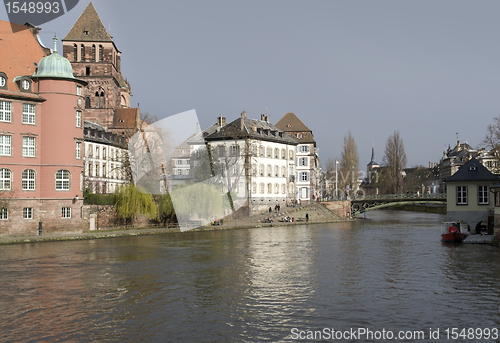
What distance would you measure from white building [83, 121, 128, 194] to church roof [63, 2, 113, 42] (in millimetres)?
16047

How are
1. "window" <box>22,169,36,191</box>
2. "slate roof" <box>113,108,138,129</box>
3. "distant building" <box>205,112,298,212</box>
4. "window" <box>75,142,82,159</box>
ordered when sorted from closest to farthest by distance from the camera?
1. "window" <box>22,169,36,191</box>
2. "window" <box>75,142,82,159</box>
3. "distant building" <box>205,112,298,212</box>
4. "slate roof" <box>113,108,138,129</box>

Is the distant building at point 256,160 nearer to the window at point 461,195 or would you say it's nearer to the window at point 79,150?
the window at point 79,150

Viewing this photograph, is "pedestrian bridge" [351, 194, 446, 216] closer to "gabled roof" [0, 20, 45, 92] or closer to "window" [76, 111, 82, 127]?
"window" [76, 111, 82, 127]

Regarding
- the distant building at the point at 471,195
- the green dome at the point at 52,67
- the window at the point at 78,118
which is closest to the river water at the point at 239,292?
the distant building at the point at 471,195

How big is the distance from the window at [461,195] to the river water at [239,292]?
407 inches

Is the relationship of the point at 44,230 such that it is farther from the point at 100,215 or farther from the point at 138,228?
the point at 138,228

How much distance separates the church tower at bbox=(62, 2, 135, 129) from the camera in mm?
85562

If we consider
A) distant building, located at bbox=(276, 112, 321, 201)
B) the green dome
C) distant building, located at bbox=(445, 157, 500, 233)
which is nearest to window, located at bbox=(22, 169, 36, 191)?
the green dome

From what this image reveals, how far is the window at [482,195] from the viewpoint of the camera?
46.7 metres

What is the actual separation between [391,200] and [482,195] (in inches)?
1391

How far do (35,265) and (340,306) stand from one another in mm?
17288

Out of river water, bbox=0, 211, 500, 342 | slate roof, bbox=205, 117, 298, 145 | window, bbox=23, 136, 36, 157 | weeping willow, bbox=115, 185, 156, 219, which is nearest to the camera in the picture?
river water, bbox=0, 211, 500, 342

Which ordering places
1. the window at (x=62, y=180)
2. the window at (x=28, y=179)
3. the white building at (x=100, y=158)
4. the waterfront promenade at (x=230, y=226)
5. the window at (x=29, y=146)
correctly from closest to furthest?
the waterfront promenade at (x=230, y=226)
the window at (x=28, y=179)
the window at (x=29, y=146)
the window at (x=62, y=180)
the white building at (x=100, y=158)

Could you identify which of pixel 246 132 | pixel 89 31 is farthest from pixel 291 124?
pixel 89 31
